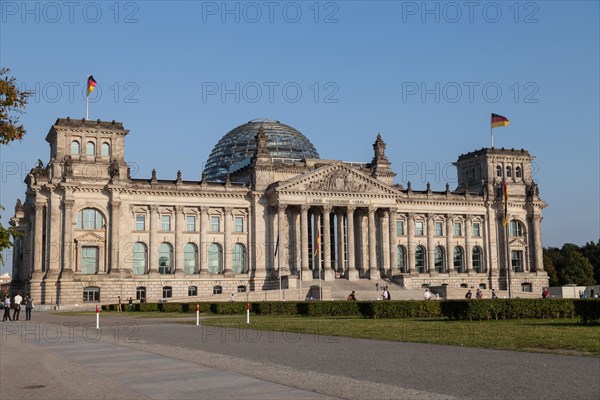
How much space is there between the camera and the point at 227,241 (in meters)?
95.8

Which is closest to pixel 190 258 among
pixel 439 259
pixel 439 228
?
pixel 439 259

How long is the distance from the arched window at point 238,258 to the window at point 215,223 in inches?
131

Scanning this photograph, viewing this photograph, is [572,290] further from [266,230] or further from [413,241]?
[266,230]

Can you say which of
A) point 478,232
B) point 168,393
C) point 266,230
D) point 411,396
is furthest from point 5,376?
point 478,232

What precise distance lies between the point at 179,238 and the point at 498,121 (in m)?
45.1

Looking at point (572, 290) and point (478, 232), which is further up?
point (478, 232)

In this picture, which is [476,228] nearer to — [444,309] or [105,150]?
[105,150]

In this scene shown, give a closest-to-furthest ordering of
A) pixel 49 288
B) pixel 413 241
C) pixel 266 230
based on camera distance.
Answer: pixel 49 288, pixel 266 230, pixel 413 241

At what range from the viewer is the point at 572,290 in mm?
102000

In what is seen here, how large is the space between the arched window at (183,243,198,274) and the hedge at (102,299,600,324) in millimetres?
35928

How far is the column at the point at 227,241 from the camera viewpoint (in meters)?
95.3

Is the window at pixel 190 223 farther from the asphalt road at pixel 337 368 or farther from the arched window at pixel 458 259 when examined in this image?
the asphalt road at pixel 337 368

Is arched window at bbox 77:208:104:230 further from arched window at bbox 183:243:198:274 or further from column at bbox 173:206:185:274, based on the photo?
arched window at bbox 183:243:198:274

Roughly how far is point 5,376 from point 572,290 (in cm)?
9653
